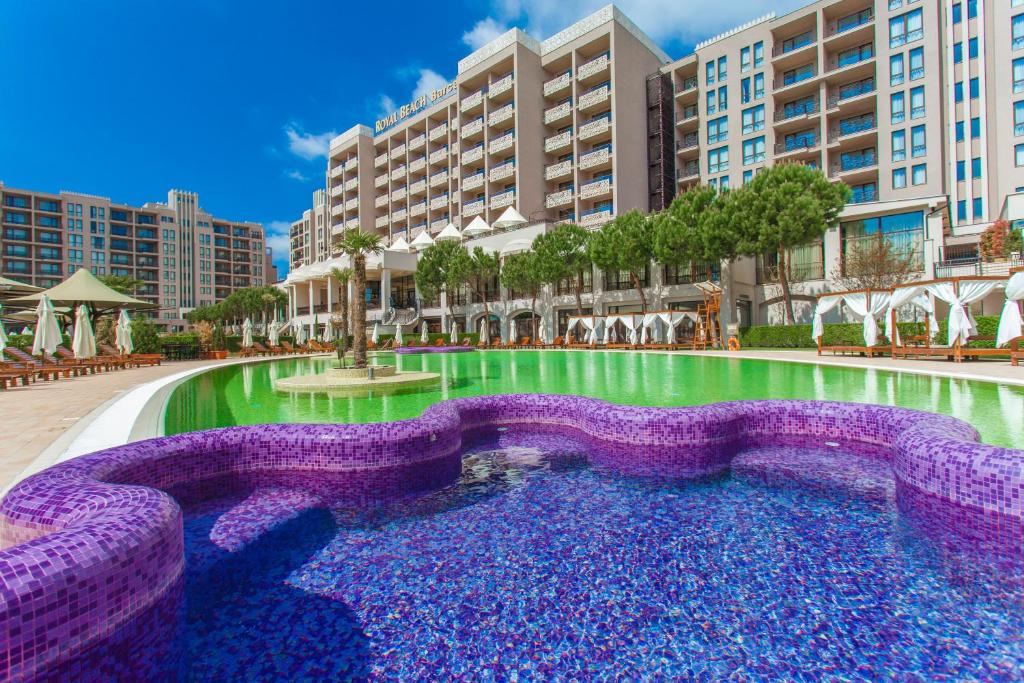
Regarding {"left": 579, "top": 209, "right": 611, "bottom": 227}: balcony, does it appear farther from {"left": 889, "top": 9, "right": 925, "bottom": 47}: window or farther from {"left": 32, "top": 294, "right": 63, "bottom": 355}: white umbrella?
{"left": 32, "top": 294, "right": 63, "bottom": 355}: white umbrella

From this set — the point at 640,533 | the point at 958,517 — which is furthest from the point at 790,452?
the point at 640,533

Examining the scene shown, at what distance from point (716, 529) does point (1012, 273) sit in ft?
46.2

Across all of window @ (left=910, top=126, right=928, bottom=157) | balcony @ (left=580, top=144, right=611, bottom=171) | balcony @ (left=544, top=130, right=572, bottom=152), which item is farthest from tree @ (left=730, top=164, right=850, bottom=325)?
balcony @ (left=544, top=130, right=572, bottom=152)

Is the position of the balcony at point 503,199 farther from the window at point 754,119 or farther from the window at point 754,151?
the window at point 754,119

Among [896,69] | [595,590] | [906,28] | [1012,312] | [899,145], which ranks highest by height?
[906,28]

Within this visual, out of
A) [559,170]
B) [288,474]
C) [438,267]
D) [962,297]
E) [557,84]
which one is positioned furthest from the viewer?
[557,84]

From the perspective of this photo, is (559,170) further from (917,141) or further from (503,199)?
(917,141)

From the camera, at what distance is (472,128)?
45219 mm

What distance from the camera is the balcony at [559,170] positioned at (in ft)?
132

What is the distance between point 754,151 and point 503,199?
19889mm

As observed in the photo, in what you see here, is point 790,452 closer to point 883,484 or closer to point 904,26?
point 883,484

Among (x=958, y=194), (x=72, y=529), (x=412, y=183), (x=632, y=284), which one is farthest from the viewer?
(x=412, y=183)

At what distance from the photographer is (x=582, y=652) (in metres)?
2.39

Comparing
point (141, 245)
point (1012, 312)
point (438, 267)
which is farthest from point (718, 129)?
point (141, 245)
